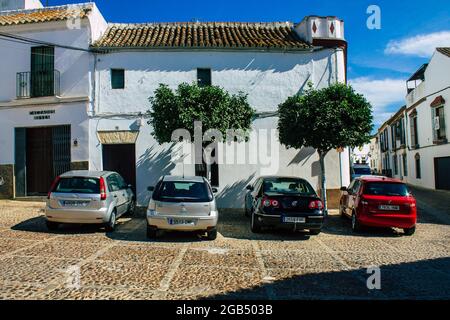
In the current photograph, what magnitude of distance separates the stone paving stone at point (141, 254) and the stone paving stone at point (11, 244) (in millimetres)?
1914

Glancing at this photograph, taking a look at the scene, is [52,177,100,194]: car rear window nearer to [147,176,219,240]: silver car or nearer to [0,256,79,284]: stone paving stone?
[147,176,219,240]: silver car

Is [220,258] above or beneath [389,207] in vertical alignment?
beneath

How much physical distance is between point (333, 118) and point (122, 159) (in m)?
8.30

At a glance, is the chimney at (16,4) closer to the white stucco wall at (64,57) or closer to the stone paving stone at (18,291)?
the white stucco wall at (64,57)

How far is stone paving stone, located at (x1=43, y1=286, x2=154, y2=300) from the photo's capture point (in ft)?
13.9

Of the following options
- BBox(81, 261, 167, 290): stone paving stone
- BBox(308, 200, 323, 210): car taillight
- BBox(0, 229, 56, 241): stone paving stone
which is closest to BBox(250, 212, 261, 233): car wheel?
BBox(308, 200, 323, 210): car taillight

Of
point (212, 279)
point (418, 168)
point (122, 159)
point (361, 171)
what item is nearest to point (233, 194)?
point (122, 159)

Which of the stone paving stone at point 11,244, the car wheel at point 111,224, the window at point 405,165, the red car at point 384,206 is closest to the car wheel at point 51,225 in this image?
the stone paving stone at point 11,244

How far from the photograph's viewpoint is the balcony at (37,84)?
43.2 ft

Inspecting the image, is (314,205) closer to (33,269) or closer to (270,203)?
(270,203)

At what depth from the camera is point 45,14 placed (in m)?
14.1

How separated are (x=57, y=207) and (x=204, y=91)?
5.56m

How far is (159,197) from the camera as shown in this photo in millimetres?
7559
